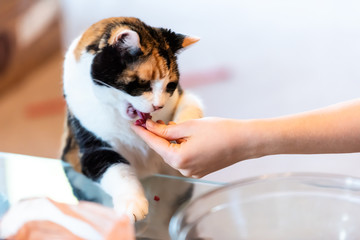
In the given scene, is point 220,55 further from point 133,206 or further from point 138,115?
point 133,206

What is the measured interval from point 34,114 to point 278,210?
1.99 m

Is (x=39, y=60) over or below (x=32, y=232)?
below

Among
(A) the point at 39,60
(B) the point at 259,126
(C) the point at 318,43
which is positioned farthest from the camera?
(A) the point at 39,60

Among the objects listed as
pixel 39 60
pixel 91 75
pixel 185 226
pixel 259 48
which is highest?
pixel 91 75

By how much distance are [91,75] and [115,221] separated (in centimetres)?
32

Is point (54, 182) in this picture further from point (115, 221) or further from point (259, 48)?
point (259, 48)

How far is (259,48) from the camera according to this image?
8.64ft

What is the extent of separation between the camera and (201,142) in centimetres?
78

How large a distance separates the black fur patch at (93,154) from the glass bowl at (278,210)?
1.01ft

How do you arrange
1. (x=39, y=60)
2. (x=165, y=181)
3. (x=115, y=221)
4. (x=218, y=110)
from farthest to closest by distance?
1. (x=39, y=60)
2. (x=218, y=110)
3. (x=165, y=181)
4. (x=115, y=221)

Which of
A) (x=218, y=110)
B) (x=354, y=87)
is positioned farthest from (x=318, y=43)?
(x=218, y=110)

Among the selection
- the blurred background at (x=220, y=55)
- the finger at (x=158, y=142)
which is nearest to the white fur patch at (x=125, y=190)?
the finger at (x=158, y=142)

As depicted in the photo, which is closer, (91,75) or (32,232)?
(32,232)

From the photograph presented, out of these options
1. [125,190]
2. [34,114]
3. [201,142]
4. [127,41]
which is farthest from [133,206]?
[34,114]
